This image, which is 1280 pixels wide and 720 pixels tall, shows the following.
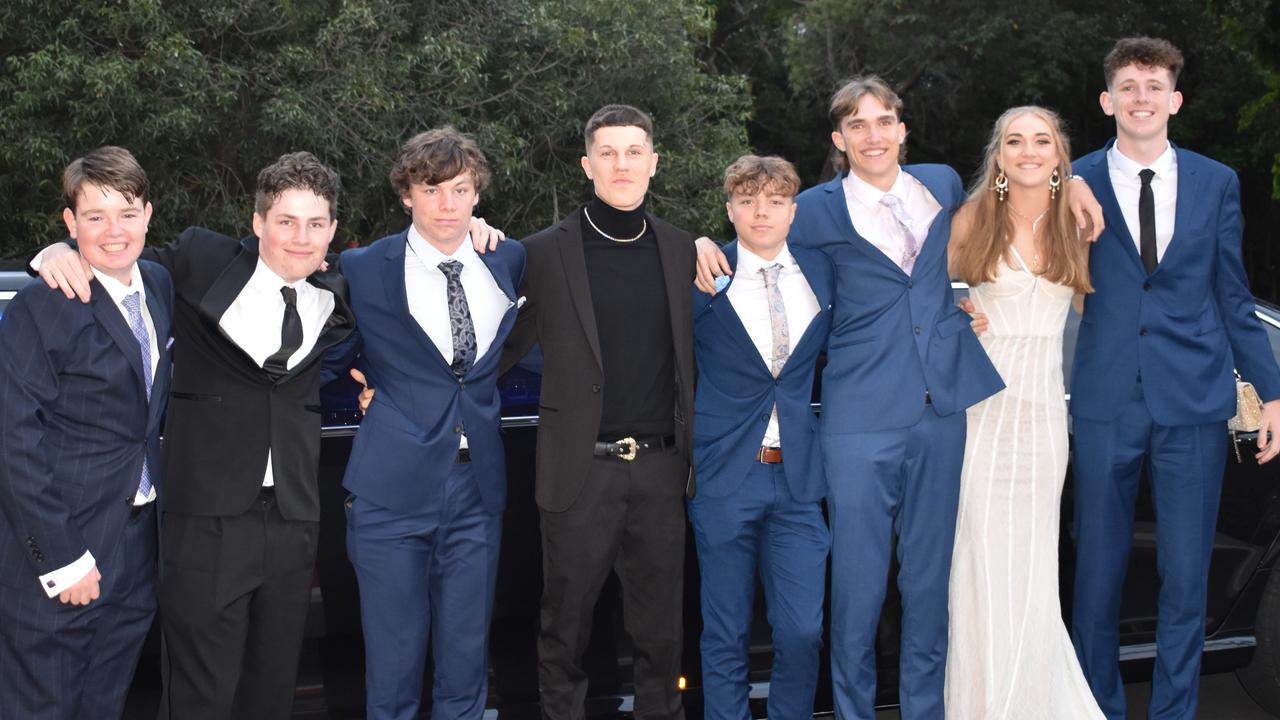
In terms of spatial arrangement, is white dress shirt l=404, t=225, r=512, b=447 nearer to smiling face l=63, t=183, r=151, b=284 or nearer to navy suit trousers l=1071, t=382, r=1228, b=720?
smiling face l=63, t=183, r=151, b=284

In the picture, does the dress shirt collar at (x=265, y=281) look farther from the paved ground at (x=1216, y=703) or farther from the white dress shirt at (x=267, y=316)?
the paved ground at (x=1216, y=703)

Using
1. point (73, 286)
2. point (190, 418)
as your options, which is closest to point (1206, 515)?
point (190, 418)

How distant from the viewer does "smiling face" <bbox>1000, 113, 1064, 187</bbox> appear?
11.8 feet

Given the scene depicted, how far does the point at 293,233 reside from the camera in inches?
121

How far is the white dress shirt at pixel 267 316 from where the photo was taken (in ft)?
9.89


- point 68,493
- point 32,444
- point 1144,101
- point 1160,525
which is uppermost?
point 1144,101

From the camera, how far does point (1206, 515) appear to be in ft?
12.0

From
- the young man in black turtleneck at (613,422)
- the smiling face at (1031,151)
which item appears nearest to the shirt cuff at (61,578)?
the young man in black turtleneck at (613,422)

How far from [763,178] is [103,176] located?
174cm

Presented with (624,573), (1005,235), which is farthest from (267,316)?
(1005,235)

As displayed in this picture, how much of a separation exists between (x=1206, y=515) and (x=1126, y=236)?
2.92 ft

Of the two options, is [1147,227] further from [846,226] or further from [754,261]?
[754,261]

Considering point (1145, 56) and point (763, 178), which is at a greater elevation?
point (1145, 56)

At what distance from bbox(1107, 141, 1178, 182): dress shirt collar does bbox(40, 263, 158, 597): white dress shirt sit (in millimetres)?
2888
